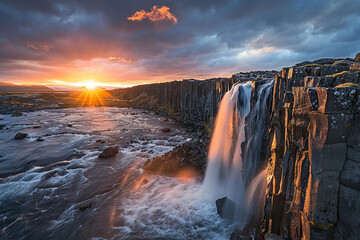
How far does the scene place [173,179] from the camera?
43.2 feet

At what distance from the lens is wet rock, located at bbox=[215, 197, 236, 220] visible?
9078mm

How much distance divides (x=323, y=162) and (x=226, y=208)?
6199 millimetres

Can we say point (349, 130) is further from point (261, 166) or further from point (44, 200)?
point (44, 200)

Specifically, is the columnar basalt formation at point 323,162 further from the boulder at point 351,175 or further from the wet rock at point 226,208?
the wet rock at point 226,208

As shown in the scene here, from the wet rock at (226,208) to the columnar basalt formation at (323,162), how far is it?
11.7 ft

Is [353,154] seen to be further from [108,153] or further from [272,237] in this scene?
[108,153]

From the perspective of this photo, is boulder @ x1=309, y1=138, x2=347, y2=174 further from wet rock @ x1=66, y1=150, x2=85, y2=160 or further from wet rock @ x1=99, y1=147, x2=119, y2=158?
wet rock @ x1=66, y1=150, x2=85, y2=160

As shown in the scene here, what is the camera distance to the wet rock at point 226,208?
29.8ft

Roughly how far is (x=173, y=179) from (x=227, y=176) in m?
4.27

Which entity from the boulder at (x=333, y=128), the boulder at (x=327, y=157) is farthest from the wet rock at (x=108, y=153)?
the boulder at (x=333, y=128)

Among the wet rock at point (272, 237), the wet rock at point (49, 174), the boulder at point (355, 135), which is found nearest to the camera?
the boulder at point (355, 135)

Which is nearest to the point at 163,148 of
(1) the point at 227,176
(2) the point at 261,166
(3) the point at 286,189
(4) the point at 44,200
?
(1) the point at 227,176

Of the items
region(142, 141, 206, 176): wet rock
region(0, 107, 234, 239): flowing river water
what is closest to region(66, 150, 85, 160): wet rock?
region(0, 107, 234, 239): flowing river water

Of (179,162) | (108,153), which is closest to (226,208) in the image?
(179,162)
